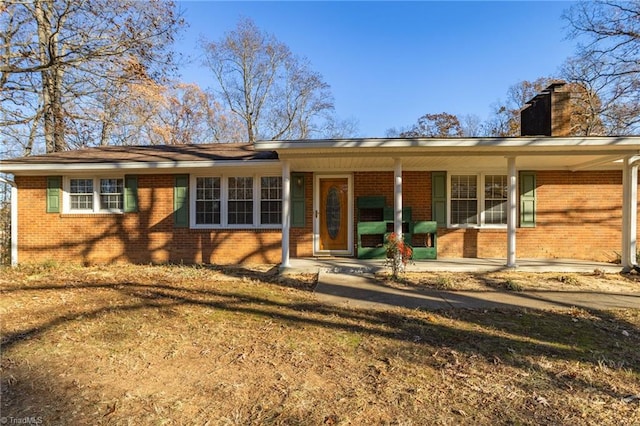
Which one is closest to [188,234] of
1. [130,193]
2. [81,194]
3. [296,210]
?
[130,193]

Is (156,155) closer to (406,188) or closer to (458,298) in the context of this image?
(406,188)

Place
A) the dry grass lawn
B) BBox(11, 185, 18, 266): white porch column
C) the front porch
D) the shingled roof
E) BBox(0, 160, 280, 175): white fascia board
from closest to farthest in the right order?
the dry grass lawn < the front porch < BBox(0, 160, 280, 175): white fascia board < the shingled roof < BBox(11, 185, 18, 266): white porch column

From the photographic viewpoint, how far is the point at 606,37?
15328mm

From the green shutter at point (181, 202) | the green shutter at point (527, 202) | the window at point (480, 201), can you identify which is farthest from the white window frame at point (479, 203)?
the green shutter at point (181, 202)

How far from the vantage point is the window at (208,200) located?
941cm

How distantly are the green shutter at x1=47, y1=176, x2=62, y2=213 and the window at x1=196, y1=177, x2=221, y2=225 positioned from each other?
3.71 metres

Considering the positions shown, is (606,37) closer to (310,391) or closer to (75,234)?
(310,391)

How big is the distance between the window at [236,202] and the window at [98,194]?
6.83 feet

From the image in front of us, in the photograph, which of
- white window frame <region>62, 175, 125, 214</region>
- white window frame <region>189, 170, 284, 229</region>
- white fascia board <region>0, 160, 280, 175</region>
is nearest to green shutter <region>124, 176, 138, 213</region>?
white window frame <region>62, 175, 125, 214</region>

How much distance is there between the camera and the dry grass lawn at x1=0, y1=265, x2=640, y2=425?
8.38ft

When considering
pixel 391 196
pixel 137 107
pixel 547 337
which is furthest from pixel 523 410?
pixel 137 107

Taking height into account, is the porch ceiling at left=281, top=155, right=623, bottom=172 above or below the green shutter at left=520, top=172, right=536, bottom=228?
above

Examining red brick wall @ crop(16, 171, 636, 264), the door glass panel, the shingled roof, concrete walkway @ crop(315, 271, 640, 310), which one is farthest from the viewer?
the door glass panel

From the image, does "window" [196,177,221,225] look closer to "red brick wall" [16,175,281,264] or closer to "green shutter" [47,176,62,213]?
"red brick wall" [16,175,281,264]
